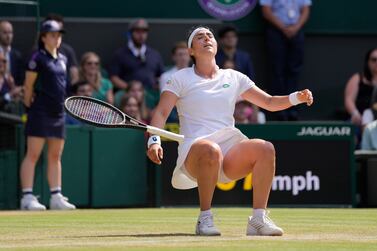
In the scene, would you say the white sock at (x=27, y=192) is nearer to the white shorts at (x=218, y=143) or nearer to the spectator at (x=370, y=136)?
the spectator at (x=370, y=136)

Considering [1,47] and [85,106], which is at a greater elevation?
[1,47]

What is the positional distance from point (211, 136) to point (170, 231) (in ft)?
2.94

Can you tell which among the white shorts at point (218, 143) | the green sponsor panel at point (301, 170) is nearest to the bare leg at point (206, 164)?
the white shorts at point (218, 143)

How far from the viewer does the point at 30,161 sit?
12.8m

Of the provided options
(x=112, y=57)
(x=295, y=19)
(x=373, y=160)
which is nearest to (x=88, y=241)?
(x=373, y=160)

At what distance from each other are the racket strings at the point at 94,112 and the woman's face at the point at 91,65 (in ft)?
20.3

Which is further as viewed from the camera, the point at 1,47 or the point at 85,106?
the point at 1,47

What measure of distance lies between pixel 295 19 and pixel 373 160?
318cm

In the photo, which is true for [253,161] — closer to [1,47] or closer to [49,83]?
[49,83]

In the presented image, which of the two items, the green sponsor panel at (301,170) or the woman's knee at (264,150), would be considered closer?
the woman's knee at (264,150)

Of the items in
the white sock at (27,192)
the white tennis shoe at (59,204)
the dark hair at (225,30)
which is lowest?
the white tennis shoe at (59,204)

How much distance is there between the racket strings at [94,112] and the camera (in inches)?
328

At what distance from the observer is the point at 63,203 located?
12.6m

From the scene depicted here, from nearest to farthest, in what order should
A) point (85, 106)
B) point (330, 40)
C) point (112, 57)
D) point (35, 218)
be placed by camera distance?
1. point (85, 106)
2. point (35, 218)
3. point (112, 57)
4. point (330, 40)
